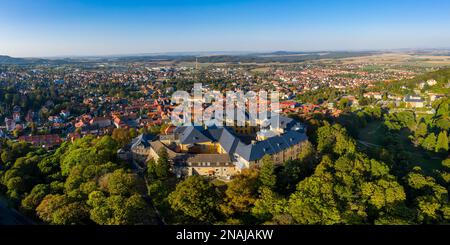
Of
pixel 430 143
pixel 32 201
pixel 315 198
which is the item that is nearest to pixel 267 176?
pixel 315 198

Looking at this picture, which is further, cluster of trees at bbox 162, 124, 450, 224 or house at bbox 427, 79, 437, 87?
house at bbox 427, 79, 437, 87

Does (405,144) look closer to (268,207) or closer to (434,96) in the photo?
(268,207)

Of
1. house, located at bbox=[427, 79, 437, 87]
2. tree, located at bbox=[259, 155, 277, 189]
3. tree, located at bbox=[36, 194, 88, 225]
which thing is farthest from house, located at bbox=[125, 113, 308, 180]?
house, located at bbox=[427, 79, 437, 87]

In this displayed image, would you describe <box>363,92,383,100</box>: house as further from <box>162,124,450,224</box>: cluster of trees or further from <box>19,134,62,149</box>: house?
<box>19,134,62,149</box>: house

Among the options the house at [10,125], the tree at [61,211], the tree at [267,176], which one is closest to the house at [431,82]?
the tree at [267,176]

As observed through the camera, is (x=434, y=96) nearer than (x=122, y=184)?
No

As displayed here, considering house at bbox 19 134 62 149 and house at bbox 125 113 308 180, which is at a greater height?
house at bbox 125 113 308 180
